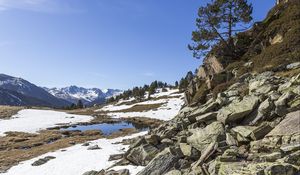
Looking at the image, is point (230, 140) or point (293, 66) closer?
point (230, 140)

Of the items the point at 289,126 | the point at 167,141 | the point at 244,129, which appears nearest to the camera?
the point at 289,126

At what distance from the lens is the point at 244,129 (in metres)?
17.8

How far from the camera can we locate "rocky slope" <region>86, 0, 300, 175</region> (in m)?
14.5

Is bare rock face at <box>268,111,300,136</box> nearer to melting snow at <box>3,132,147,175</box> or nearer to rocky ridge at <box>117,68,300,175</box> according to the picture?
rocky ridge at <box>117,68,300,175</box>

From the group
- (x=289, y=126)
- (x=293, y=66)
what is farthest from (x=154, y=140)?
(x=293, y=66)

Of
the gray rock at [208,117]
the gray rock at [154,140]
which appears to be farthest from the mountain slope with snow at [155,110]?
the gray rock at [208,117]

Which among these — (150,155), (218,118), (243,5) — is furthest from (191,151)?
(243,5)

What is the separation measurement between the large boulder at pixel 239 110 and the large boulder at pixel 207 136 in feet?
2.12

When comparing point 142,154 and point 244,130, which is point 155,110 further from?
point 244,130

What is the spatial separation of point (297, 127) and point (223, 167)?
4.40 metres

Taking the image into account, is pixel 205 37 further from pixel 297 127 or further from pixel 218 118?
pixel 297 127

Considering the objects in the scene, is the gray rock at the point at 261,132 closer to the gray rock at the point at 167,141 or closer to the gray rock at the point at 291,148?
the gray rock at the point at 291,148

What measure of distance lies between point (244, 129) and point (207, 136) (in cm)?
276

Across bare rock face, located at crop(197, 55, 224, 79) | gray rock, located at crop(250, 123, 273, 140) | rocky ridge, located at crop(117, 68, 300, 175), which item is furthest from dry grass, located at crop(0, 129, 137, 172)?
gray rock, located at crop(250, 123, 273, 140)
